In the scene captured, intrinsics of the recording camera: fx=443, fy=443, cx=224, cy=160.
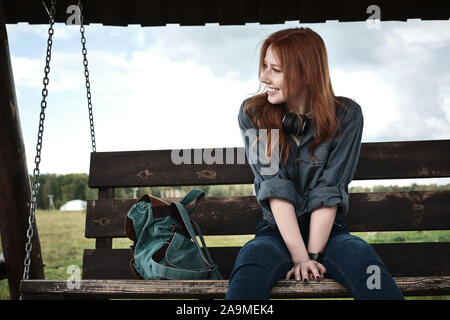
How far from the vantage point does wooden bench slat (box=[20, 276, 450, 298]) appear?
69.7 inches

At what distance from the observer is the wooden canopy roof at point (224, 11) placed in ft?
10.8

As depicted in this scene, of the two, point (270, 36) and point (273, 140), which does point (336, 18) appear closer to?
point (270, 36)

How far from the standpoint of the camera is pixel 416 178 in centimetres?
322

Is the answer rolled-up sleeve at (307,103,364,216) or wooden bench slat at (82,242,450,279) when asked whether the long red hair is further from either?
wooden bench slat at (82,242,450,279)

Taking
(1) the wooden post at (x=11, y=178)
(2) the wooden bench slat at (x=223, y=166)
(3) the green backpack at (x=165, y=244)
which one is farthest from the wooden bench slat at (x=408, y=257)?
(1) the wooden post at (x=11, y=178)

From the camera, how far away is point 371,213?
3.10 metres

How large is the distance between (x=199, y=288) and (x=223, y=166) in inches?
56.4

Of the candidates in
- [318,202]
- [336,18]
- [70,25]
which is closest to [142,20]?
[70,25]

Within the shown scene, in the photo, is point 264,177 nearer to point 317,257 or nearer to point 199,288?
point 317,257

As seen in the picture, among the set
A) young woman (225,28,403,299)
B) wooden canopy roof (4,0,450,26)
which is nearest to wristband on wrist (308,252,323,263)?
→ young woman (225,28,403,299)

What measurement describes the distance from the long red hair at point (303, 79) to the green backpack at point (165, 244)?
66cm

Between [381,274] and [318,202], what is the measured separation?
0.42 metres

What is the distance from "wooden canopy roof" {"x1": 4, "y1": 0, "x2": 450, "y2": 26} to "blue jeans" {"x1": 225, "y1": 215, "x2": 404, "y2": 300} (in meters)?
1.99

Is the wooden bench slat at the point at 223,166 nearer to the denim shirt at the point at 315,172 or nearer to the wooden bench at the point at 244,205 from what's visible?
the wooden bench at the point at 244,205
